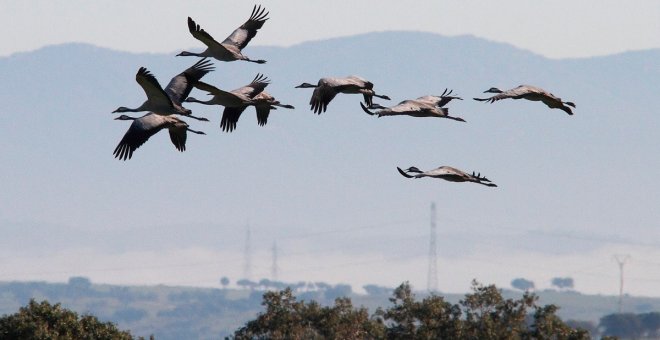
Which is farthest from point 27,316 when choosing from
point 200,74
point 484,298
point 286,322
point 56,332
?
point 200,74

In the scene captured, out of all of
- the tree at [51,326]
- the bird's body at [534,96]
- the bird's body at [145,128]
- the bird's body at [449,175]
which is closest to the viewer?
the bird's body at [449,175]

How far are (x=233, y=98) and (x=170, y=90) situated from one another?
4.94ft

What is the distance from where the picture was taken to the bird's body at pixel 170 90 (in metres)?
34.1

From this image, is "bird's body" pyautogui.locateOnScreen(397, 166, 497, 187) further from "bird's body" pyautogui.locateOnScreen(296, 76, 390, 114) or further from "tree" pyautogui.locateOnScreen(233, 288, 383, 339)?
"tree" pyautogui.locateOnScreen(233, 288, 383, 339)

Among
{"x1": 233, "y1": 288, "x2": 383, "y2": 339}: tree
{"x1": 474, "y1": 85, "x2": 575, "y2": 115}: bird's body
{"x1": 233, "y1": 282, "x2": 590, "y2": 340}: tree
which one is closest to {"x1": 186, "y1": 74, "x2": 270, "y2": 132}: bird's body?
{"x1": 474, "y1": 85, "x2": 575, "y2": 115}: bird's body

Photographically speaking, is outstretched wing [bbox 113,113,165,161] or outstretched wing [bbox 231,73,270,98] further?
outstretched wing [bbox 231,73,270,98]

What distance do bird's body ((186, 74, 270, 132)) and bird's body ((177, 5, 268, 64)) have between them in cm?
88

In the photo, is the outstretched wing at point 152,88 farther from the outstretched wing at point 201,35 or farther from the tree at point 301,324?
the tree at point 301,324

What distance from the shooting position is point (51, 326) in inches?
2864

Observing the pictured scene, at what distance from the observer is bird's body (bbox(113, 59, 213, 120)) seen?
112 feet

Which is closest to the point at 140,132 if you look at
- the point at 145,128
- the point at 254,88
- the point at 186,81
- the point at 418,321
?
the point at 145,128

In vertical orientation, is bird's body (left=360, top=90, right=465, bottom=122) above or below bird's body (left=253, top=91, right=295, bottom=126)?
below

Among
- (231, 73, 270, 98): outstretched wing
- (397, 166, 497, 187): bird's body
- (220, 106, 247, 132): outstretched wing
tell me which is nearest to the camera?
(397, 166, 497, 187): bird's body

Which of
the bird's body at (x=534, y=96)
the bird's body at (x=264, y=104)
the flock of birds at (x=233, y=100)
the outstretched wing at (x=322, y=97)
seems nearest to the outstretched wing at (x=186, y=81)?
the flock of birds at (x=233, y=100)
